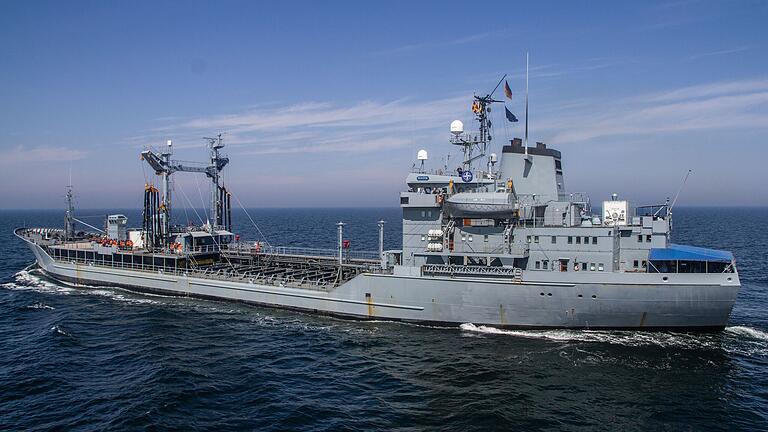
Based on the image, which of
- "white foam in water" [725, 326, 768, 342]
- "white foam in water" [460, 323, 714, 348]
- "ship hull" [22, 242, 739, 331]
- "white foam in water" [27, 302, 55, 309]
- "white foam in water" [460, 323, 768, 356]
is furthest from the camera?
"white foam in water" [27, 302, 55, 309]

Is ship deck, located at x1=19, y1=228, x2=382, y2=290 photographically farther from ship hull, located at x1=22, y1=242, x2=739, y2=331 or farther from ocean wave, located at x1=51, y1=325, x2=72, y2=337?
ocean wave, located at x1=51, y1=325, x2=72, y2=337

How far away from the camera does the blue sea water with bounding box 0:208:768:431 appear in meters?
18.1

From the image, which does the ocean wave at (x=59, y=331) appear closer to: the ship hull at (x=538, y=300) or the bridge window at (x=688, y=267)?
the ship hull at (x=538, y=300)

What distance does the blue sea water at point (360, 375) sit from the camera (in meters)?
18.1

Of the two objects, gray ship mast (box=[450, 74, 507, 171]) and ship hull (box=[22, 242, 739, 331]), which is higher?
gray ship mast (box=[450, 74, 507, 171])

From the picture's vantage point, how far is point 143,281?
39.0 m

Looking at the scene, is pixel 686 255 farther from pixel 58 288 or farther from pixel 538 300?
pixel 58 288

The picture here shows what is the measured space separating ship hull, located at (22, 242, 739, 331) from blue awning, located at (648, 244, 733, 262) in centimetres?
89

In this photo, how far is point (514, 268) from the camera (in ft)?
89.5

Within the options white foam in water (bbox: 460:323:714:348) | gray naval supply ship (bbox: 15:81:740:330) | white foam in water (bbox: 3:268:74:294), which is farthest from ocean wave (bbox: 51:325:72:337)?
white foam in water (bbox: 460:323:714:348)

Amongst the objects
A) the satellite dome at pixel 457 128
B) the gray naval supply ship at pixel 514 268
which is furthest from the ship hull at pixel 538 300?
the satellite dome at pixel 457 128

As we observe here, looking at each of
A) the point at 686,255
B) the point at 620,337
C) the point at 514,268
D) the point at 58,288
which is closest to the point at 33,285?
the point at 58,288

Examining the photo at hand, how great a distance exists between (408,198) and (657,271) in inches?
560

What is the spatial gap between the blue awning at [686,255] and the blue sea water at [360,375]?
4.08 m
